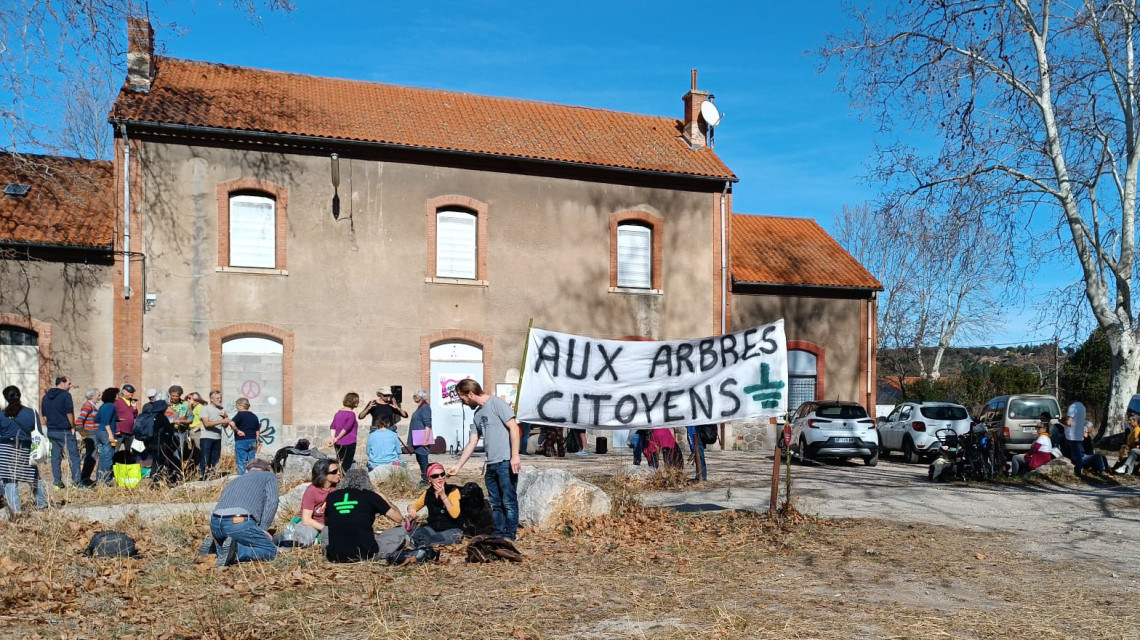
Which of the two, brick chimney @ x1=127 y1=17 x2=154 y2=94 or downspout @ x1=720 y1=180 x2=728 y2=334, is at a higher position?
brick chimney @ x1=127 y1=17 x2=154 y2=94

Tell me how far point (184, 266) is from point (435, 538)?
1321 centimetres

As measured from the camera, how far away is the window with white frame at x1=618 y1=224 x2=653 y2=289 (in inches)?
939

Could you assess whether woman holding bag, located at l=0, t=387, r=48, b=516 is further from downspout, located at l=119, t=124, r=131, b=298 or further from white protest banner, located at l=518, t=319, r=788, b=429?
downspout, located at l=119, t=124, r=131, b=298

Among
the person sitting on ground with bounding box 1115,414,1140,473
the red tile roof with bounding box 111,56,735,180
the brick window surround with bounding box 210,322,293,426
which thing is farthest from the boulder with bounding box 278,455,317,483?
the person sitting on ground with bounding box 1115,414,1140,473

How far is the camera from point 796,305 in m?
26.0

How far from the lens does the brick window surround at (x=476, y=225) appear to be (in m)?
22.0

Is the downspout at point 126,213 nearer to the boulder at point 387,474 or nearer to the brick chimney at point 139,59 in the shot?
the brick chimney at point 139,59

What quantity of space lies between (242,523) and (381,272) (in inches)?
523

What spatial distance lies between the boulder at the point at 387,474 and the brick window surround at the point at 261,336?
8347mm

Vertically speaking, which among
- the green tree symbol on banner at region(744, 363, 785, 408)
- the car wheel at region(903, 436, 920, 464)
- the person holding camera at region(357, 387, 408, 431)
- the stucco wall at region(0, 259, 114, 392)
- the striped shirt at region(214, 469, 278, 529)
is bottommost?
the car wheel at region(903, 436, 920, 464)

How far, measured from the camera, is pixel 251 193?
20.8 m

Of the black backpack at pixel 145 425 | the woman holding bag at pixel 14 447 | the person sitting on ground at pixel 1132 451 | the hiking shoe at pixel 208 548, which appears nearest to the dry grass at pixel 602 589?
the hiking shoe at pixel 208 548

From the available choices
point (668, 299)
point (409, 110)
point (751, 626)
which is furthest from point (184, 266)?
point (751, 626)

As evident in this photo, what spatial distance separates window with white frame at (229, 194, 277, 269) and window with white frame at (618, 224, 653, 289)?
8.17 meters
